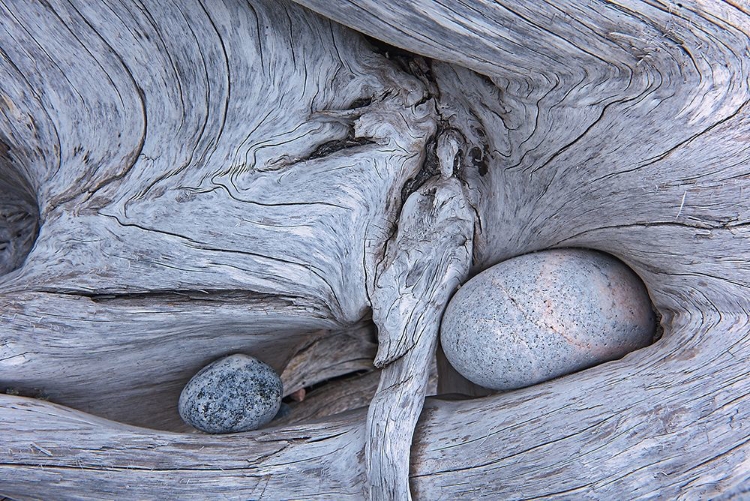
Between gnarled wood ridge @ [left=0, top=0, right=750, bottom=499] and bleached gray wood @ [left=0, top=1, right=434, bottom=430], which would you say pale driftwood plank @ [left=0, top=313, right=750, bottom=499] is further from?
bleached gray wood @ [left=0, top=1, right=434, bottom=430]

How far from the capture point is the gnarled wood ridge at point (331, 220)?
1903 mm

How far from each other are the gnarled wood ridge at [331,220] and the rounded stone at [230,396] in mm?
129

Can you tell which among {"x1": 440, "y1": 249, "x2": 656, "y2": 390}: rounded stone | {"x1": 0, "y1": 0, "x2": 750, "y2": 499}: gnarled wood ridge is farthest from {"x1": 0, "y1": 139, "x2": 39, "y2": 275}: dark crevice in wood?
{"x1": 440, "y1": 249, "x2": 656, "y2": 390}: rounded stone

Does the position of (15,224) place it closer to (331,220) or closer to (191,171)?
(191,171)

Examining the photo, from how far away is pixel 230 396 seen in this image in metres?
2.45

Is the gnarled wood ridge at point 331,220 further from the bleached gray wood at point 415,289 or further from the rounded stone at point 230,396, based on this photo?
the rounded stone at point 230,396

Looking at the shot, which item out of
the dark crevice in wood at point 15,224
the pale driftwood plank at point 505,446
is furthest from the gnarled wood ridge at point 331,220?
the dark crevice in wood at point 15,224

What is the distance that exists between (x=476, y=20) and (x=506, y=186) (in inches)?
31.3

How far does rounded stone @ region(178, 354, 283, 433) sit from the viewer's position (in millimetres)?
2422

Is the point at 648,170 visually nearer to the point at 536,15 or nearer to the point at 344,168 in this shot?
the point at 536,15

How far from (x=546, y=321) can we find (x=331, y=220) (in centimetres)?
97

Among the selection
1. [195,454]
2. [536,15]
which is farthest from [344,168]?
[195,454]

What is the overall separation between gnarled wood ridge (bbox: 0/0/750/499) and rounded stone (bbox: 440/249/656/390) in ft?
0.30

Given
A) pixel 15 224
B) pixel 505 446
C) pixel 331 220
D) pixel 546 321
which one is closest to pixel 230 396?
pixel 331 220
